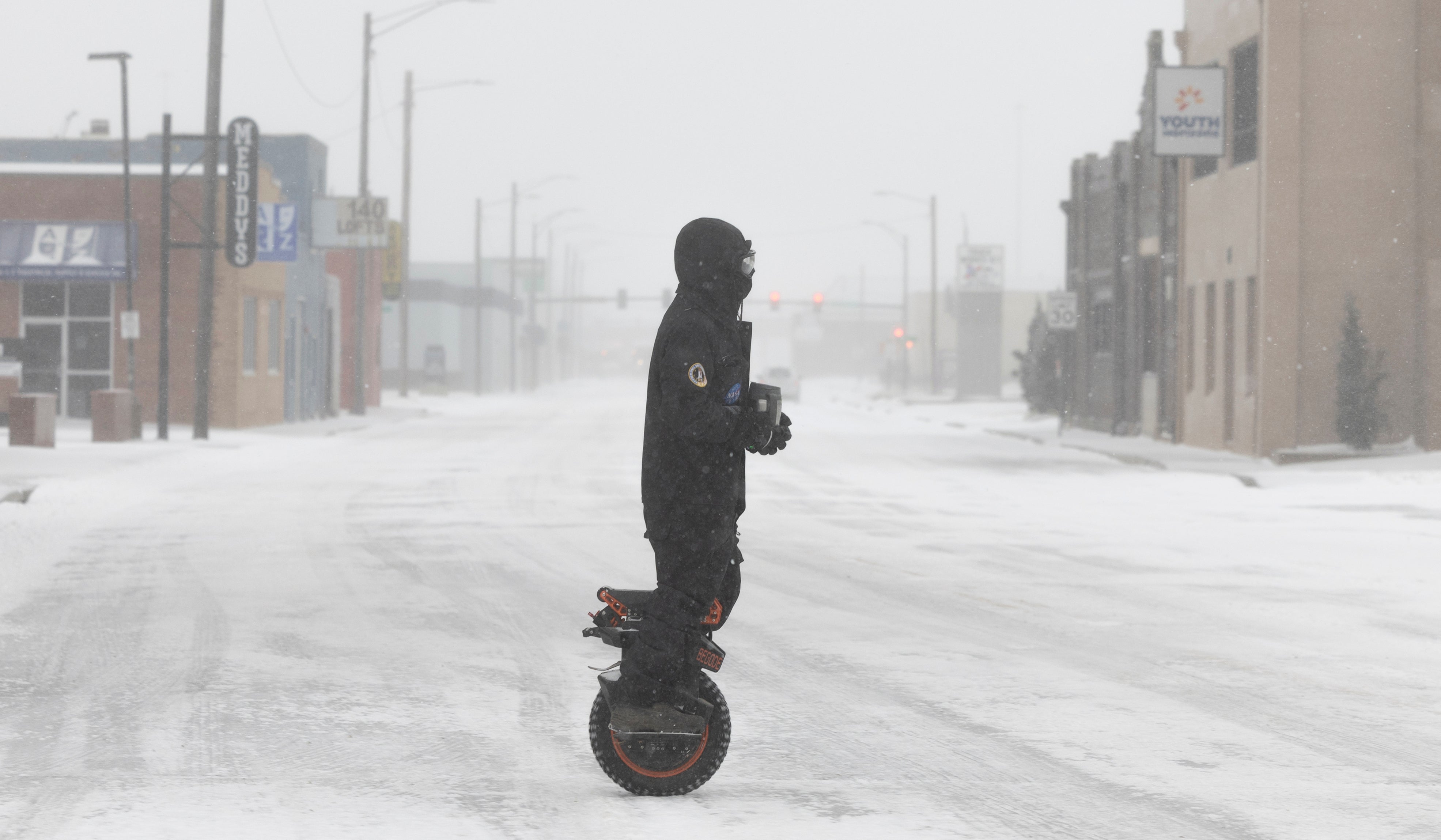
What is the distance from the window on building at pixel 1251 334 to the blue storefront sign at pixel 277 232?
1849cm

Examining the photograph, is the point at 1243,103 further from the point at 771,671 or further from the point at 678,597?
the point at 678,597

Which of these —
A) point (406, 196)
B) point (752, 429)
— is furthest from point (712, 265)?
point (406, 196)

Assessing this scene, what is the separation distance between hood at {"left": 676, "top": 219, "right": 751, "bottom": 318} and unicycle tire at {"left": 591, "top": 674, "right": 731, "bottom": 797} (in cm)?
123

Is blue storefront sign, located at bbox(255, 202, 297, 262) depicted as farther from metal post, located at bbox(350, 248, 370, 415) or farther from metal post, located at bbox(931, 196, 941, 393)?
metal post, located at bbox(931, 196, 941, 393)

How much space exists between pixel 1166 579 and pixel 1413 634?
2.79 m

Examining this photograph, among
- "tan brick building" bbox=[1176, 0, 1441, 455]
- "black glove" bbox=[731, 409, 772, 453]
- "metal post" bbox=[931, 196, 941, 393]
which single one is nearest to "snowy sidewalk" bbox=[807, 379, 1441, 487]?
"tan brick building" bbox=[1176, 0, 1441, 455]

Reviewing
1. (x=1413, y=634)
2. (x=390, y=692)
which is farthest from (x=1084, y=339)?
(x=390, y=692)

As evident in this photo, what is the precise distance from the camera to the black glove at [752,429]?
5.70 m

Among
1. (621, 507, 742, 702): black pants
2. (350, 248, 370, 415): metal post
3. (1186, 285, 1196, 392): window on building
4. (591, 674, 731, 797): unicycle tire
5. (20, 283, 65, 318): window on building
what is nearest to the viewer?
(621, 507, 742, 702): black pants

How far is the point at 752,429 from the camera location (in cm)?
571

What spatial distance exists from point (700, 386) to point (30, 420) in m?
24.1

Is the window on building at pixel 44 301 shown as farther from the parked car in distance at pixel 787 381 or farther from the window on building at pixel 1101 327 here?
the parked car in distance at pixel 787 381

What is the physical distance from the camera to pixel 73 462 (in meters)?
24.7

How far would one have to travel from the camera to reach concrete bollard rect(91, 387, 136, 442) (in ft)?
98.6
